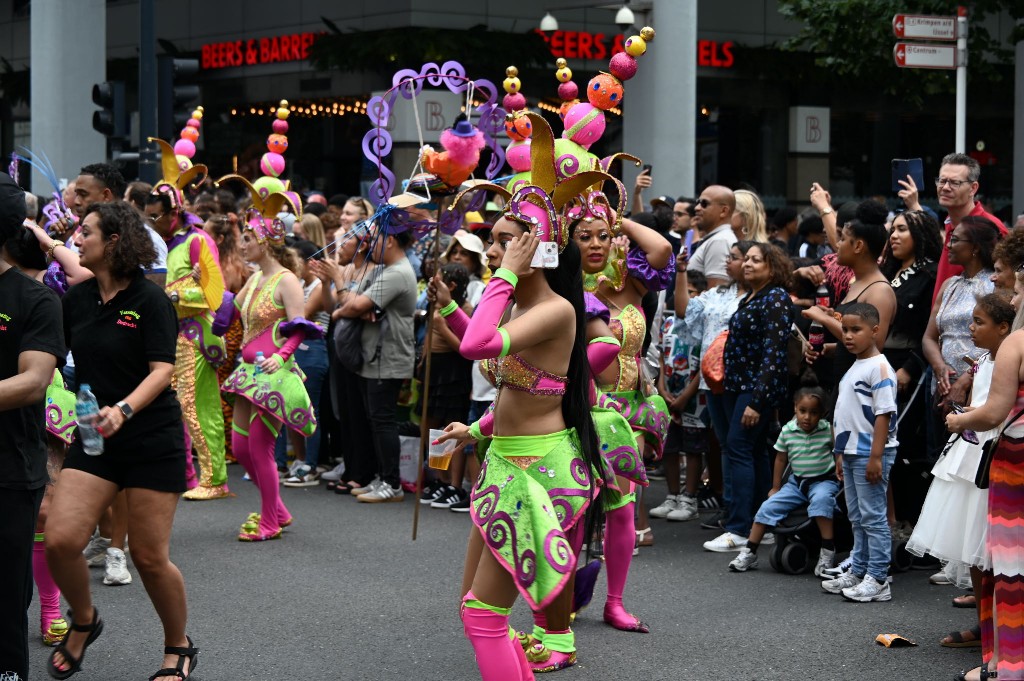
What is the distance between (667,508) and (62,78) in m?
15.0

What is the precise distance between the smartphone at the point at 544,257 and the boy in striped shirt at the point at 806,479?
337 centimetres

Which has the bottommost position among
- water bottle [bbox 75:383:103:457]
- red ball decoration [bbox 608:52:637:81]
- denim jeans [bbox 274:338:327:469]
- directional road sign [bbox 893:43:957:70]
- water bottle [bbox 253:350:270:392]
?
denim jeans [bbox 274:338:327:469]

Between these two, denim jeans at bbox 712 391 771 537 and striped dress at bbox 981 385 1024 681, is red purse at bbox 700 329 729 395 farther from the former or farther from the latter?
striped dress at bbox 981 385 1024 681

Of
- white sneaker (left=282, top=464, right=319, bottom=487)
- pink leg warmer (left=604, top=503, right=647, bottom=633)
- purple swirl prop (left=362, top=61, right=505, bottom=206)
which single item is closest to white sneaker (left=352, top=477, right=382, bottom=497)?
white sneaker (left=282, top=464, right=319, bottom=487)

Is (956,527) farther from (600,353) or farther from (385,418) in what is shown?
(385,418)

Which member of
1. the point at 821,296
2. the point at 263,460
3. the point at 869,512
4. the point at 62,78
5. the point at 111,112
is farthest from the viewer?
the point at 62,78

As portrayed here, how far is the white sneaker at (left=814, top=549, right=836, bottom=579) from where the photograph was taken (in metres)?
8.02

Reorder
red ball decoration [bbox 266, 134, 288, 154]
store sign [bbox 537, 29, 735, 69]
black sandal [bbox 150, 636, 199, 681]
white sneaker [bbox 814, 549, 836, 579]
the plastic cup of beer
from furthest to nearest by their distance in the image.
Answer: store sign [bbox 537, 29, 735, 69], red ball decoration [bbox 266, 134, 288, 154], white sneaker [bbox 814, 549, 836, 579], black sandal [bbox 150, 636, 199, 681], the plastic cup of beer

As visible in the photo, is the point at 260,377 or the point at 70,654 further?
the point at 260,377

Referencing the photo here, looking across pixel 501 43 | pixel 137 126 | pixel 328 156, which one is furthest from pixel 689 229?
pixel 328 156

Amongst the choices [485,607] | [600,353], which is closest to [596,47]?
[600,353]

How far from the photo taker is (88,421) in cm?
560

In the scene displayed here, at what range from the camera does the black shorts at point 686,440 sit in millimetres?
9703

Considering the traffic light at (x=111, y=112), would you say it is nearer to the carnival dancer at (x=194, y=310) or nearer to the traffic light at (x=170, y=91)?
the traffic light at (x=170, y=91)
